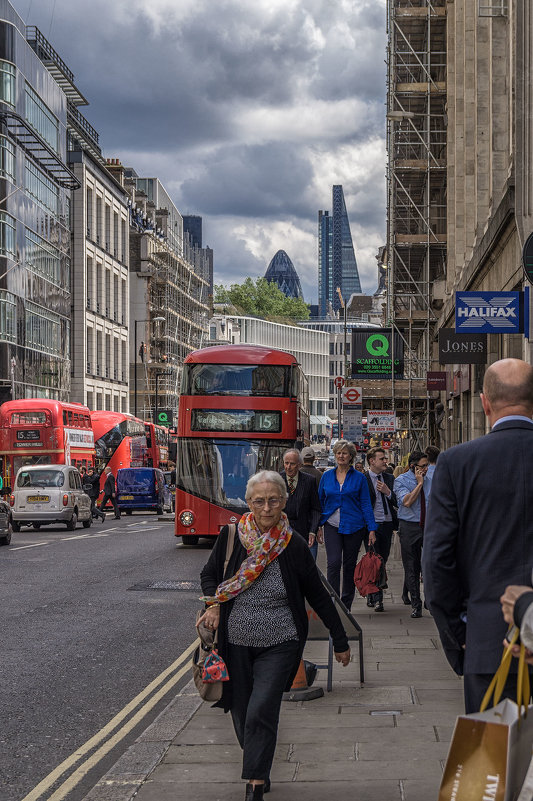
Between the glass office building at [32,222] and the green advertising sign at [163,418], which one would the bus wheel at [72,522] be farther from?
the green advertising sign at [163,418]

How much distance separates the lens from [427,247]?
41562 mm

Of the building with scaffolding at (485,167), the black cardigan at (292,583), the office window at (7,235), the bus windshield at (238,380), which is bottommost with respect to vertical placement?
the black cardigan at (292,583)

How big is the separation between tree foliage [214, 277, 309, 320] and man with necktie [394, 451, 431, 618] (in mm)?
139511

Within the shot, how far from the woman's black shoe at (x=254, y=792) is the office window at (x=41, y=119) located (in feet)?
204

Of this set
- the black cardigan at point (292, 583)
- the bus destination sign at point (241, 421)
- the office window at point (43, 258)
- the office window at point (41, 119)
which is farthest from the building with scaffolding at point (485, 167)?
the office window at point (41, 119)

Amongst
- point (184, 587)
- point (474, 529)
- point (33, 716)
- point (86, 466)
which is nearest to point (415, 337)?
point (86, 466)

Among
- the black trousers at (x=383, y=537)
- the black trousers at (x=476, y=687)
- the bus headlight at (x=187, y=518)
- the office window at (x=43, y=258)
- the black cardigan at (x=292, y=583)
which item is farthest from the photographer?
the office window at (x=43, y=258)

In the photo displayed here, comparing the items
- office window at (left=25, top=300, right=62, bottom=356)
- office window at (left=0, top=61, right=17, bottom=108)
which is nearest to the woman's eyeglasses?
office window at (left=0, top=61, right=17, bottom=108)

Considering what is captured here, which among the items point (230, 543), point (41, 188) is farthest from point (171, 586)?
point (41, 188)

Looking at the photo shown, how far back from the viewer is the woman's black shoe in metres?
5.33

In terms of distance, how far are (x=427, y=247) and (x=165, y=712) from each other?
35039 millimetres

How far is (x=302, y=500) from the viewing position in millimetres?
11172

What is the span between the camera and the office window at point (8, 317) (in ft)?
191

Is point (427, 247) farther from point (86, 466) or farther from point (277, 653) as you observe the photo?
point (277, 653)
